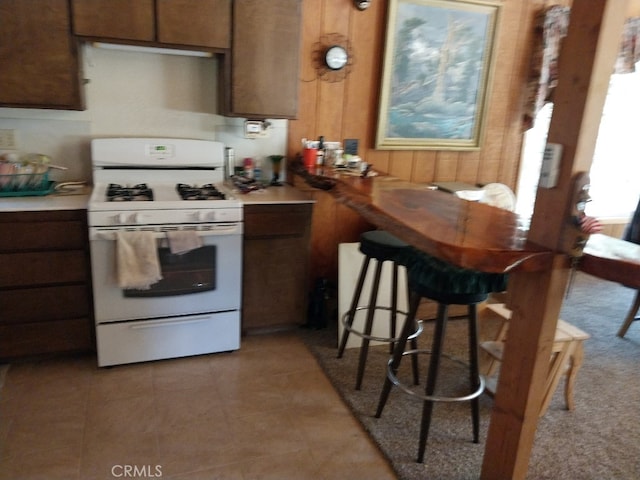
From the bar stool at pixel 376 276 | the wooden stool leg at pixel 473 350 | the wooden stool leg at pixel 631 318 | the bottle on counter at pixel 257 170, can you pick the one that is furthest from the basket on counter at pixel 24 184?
the wooden stool leg at pixel 631 318

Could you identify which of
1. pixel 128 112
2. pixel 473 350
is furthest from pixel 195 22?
pixel 473 350

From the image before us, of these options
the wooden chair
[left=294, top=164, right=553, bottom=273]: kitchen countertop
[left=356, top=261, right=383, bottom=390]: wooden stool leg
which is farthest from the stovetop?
the wooden chair

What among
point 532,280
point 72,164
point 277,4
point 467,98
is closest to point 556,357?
point 532,280

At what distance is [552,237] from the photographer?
147cm

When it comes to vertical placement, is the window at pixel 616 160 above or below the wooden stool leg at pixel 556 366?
above

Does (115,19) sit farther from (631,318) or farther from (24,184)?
(631,318)

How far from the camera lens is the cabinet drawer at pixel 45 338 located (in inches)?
97.3

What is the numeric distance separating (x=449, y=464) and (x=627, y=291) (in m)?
3.10

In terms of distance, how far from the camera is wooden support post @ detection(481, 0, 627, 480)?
4.37 feet

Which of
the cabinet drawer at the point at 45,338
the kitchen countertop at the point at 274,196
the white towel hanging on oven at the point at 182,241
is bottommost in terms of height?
the cabinet drawer at the point at 45,338

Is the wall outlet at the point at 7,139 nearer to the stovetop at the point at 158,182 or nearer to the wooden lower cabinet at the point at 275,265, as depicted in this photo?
the stovetop at the point at 158,182

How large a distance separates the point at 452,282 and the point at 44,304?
204 centimetres

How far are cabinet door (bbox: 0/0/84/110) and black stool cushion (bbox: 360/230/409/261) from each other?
1.66 m

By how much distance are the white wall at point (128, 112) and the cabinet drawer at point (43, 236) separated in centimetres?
57
